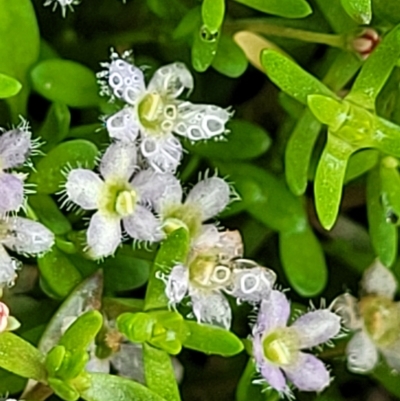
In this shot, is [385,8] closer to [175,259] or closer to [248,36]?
[248,36]

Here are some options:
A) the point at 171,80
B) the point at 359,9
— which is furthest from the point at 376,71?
the point at 171,80

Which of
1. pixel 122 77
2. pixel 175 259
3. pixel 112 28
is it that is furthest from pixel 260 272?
pixel 112 28

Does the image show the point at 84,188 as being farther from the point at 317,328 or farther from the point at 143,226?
the point at 317,328

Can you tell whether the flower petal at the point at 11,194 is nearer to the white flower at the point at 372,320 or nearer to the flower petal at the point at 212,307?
the flower petal at the point at 212,307

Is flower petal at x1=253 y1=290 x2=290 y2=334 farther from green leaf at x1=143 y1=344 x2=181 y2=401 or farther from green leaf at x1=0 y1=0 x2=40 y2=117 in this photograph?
green leaf at x1=0 y1=0 x2=40 y2=117

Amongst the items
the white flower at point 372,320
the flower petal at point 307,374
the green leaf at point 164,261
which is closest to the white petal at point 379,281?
the white flower at point 372,320
